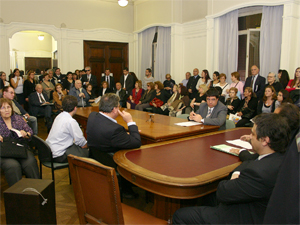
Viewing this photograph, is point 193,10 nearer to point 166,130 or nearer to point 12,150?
point 166,130

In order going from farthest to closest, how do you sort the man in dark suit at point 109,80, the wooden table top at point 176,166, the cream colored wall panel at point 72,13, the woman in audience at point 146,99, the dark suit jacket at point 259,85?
1. the man in dark suit at point 109,80
2. the cream colored wall panel at point 72,13
3. the woman in audience at point 146,99
4. the dark suit jacket at point 259,85
5. the wooden table top at point 176,166

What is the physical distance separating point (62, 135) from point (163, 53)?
274 inches

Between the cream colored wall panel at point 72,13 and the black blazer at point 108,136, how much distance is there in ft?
23.9

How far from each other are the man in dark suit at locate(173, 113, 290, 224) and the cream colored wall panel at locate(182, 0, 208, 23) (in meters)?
6.95

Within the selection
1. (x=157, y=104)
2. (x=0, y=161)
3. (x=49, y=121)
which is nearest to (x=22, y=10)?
(x=49, y=121)

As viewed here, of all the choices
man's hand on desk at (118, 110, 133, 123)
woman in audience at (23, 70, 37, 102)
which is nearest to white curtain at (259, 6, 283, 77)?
man's hand on desk at (118, 110, 133, 123)

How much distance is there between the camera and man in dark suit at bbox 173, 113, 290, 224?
146 centimetres

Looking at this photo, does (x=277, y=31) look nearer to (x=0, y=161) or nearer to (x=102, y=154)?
(x=102, y=154)

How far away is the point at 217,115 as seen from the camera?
3.59m

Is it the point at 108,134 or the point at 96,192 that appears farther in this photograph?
the point at 108,134

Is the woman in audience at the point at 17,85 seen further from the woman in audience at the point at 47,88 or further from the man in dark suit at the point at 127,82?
the man in dark suit at the point at 127,82

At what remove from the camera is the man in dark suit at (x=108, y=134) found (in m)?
2.41

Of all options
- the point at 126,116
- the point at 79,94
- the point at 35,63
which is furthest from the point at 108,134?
the point at 35,63

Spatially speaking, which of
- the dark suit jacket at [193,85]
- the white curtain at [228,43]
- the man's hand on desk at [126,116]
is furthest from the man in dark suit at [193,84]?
the man's hand on desk at [126,116]
